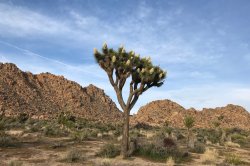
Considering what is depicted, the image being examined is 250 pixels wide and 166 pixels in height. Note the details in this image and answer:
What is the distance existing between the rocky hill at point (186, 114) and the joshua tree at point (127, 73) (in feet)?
170

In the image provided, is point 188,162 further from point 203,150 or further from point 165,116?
point 165,116

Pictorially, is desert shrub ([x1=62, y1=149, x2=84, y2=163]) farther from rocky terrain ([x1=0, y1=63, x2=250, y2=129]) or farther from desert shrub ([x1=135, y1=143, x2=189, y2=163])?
rocky terrain ([x1=0, y1=63, x2=250, y2=129])

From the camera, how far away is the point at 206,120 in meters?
71.5

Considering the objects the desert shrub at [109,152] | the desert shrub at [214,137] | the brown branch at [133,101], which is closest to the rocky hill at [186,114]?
the desert shrub at [214,137]

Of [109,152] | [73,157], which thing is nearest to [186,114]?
[109,152]

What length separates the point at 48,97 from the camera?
67.4 metres

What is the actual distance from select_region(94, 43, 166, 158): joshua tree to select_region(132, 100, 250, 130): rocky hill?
51783 mm

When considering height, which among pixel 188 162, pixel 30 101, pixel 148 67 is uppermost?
pixel 30 101

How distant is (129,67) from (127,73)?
1.02 feet

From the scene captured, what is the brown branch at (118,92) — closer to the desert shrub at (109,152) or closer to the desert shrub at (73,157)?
the desert shrub at (109,152)

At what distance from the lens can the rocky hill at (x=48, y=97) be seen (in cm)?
5802

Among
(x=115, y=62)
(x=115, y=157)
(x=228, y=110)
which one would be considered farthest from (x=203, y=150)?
(x=228, y=110)

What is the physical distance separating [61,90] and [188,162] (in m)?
57.8

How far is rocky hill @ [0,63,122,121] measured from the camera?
2284 inches
